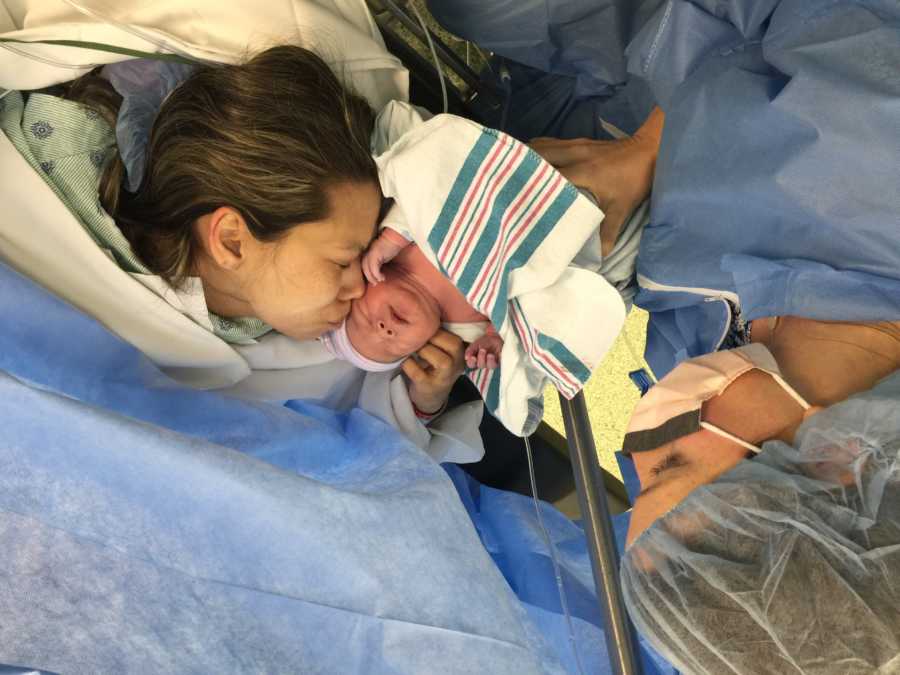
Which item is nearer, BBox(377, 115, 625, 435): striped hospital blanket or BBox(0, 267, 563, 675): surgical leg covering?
BBox(0, 267, 563, 675): surgical leg covering

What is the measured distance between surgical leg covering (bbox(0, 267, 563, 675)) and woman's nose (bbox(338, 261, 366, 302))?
21 centimetres

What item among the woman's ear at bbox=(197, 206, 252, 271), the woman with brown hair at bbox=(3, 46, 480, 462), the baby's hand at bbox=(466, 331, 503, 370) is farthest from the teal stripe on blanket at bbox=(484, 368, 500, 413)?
the woman's ear at bbox=(197, 206, 252, 271)

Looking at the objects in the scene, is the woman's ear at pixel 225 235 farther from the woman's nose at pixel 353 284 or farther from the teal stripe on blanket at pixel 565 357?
the teal stripe on blanket at pixel 565 357

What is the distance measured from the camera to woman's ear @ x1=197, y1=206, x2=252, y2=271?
1.06 m

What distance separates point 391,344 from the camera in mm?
1191

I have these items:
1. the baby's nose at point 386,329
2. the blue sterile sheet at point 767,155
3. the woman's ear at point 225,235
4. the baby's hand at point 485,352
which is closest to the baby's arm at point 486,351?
the baby's hand at point 485,352

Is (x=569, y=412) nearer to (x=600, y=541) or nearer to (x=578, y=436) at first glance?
(x=578, y=436)

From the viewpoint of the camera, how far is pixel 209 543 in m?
0.84

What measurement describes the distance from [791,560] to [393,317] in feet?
2.12

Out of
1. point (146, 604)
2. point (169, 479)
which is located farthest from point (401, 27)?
point (146, 604)

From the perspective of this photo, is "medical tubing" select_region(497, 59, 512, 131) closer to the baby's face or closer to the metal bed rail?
the baby's face

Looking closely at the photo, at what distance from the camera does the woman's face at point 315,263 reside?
1.09m

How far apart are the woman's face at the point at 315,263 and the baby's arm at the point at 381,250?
0.01 metres

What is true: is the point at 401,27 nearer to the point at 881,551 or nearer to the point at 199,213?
the point at 199,213
